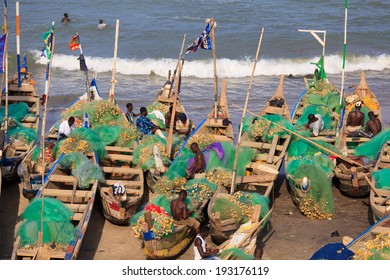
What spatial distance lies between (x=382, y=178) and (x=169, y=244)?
4.63 metres

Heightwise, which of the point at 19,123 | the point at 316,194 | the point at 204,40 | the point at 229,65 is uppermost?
the point at 204,40

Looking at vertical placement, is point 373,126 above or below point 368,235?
above

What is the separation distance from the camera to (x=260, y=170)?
15.3 meters

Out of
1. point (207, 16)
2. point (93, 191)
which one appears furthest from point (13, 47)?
point (93, 191)

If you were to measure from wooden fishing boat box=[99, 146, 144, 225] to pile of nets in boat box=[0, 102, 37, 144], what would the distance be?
6.54 feet

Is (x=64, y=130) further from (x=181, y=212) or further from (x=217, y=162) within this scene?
(x=181, y=212)

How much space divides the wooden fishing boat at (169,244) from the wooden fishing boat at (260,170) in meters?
0.48

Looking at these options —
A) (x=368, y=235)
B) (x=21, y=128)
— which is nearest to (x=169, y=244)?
(x=368, y=235)

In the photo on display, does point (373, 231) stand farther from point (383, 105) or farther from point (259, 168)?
point (383, 105)

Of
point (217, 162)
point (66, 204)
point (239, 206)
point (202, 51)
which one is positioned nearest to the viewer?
point (239, 206)

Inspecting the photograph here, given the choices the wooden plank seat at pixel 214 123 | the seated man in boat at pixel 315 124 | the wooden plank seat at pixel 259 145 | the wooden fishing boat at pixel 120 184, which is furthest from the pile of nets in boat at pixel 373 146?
the wooden fishing boat at pixel 120 184

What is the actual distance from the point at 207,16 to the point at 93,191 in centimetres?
2258

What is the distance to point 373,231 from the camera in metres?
12.9

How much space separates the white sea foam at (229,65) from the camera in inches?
1144
